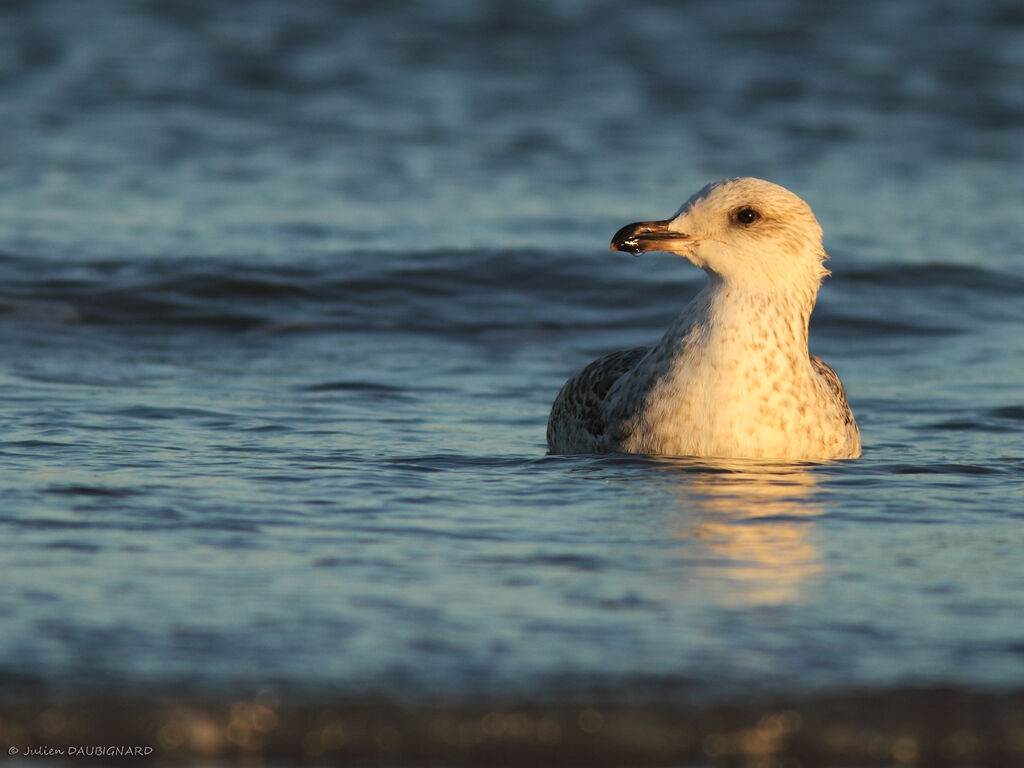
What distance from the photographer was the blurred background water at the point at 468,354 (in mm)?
4281

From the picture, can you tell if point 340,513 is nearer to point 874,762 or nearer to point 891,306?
point 874,762

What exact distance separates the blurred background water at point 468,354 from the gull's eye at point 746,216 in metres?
1.15

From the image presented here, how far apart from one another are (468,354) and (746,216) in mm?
3690

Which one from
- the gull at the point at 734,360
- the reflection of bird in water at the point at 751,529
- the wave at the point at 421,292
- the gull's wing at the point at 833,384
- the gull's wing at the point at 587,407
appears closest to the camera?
the reflection of bird in water at the point at 751,529

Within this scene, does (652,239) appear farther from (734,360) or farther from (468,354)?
(468,354)

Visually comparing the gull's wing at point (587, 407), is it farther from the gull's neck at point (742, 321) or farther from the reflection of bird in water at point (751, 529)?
the reflection of bird in water at point (751, 529)

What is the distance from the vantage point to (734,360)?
22.3ft

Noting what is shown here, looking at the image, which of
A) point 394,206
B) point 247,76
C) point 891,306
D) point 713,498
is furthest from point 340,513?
point 247,76

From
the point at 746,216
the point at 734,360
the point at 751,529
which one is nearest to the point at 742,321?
the point at 734,360

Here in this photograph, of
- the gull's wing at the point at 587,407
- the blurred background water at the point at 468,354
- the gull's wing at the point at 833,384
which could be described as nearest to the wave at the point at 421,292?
the blurred background water at the point at 468,354

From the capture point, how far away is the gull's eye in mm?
7129

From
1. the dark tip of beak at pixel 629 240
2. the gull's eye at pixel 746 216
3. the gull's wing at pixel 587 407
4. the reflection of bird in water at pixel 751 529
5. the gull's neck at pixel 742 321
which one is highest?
the gull's eye at pixel 746 216

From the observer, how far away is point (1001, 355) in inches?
408


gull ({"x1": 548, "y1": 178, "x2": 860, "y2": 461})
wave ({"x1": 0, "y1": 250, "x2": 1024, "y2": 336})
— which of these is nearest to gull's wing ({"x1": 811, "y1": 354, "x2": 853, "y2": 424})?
gull ({"x1": 548, "y1": 178, "x2": 860, "y2": 461})
